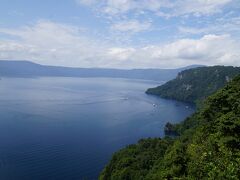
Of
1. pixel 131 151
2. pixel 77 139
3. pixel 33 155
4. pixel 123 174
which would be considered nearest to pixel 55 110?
pixel 77 139

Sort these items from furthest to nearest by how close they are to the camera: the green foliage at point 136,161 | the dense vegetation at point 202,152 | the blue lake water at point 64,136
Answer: the blue lake water at point 64,136 < the green foliage at point 136,161 < the dense vegetation at point 202,152

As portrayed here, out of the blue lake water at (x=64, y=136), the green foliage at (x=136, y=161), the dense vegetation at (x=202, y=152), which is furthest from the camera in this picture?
the blue lake water at (x=64, y=136)

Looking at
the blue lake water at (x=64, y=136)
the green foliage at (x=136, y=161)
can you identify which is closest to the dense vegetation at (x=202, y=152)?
the green foliage at (x=136, y=161)

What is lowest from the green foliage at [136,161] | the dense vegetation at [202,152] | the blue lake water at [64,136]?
the blue lake water at [64,136]

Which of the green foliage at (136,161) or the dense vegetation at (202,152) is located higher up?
the dense vegetation at (202,152)

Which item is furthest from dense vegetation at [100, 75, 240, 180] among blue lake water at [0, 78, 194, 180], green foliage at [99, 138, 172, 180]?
blue lake water at [0, 78, 194, 180]

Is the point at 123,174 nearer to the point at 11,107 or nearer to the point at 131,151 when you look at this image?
the point at 131,151

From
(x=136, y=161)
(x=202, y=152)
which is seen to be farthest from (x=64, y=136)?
(x=202, y=152)

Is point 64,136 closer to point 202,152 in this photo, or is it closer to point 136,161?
point 136,161

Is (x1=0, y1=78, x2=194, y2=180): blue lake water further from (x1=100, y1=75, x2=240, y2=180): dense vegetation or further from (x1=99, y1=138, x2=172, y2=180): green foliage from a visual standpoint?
(x1=100, y1=75, x2=240, y2=180): dense vegetation

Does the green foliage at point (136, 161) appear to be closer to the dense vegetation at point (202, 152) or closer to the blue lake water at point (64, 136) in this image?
the dense vegetation at point (202, 152)
